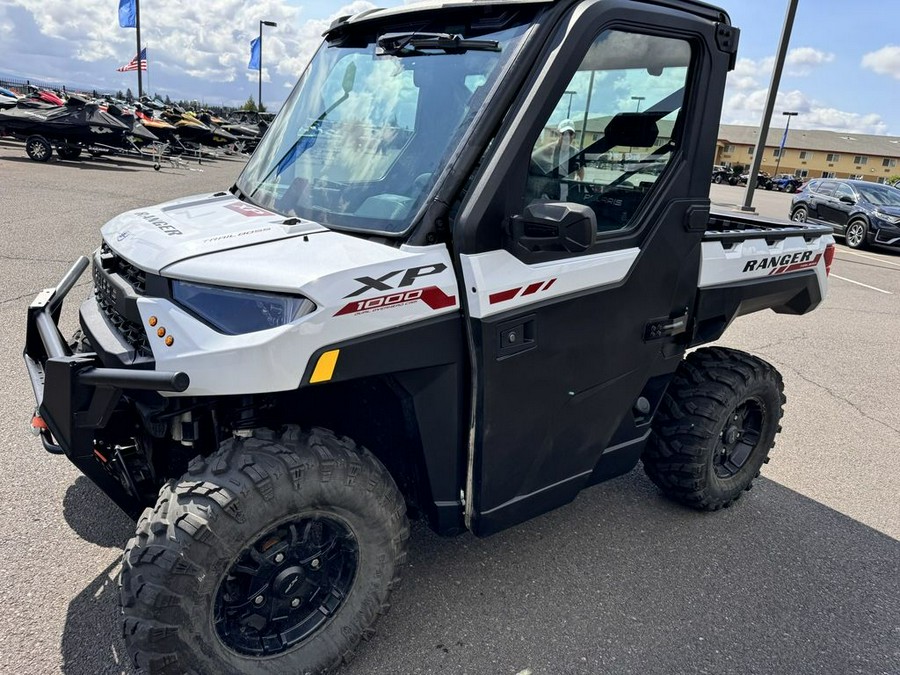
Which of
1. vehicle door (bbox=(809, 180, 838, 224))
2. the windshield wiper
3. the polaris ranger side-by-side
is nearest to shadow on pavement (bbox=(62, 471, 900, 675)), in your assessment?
the polaris ranger side-by-side

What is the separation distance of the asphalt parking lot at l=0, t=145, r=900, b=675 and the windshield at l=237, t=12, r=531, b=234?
1.63 m

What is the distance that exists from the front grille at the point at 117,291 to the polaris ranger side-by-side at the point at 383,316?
1cm

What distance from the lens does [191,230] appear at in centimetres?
238

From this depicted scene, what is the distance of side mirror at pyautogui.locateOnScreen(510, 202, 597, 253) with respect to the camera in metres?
2.06

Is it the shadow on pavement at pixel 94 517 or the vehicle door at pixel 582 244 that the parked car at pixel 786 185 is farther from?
the shadow on pavement at pixel 94 517

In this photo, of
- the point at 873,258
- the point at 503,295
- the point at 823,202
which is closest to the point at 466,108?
the point at 503,295

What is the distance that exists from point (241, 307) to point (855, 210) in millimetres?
17381

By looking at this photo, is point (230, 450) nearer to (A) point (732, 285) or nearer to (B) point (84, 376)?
(B) point (84, 376)

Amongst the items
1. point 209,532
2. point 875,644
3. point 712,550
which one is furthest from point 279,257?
point 875,644

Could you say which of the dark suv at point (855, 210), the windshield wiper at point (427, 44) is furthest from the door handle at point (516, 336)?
the dark suv at point (855, 210)

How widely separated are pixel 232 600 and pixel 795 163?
100473 millimetres

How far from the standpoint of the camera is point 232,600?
2.18m

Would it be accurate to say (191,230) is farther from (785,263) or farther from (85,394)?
(785,263)

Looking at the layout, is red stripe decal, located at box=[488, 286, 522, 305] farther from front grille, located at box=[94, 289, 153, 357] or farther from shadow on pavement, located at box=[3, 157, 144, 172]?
shadow on pavement, located at box=[3, 157, 144, 172]
